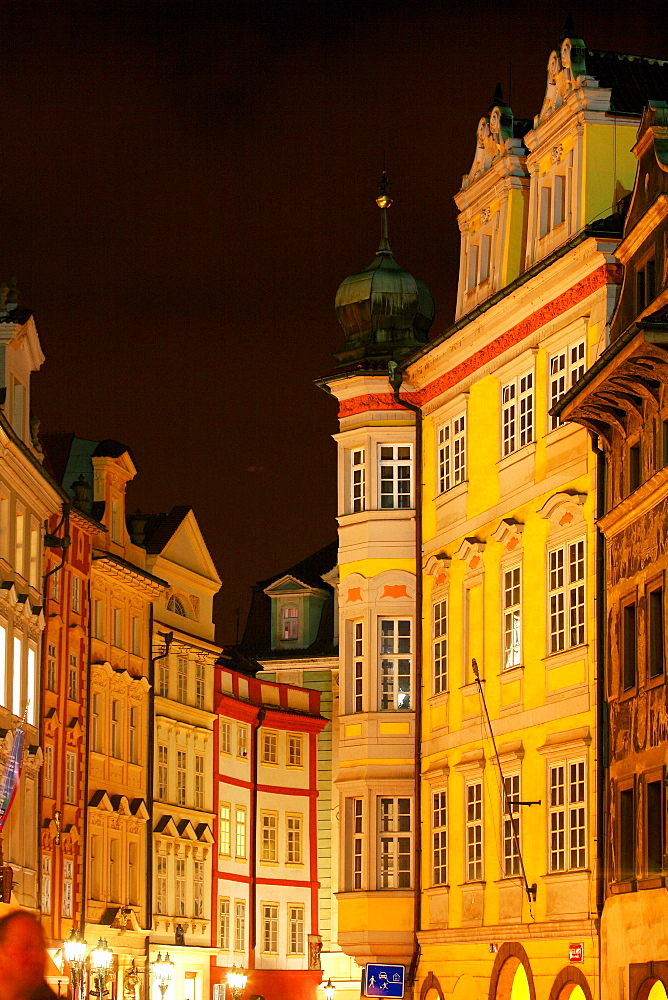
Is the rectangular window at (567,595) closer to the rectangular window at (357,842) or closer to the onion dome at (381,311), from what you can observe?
the rectangular window at (357,842)

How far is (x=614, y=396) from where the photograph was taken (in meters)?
26.5

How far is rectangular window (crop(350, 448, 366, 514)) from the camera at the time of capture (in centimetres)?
3812

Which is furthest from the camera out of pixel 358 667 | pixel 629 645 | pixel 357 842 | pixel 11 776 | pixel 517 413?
pixel 11 776

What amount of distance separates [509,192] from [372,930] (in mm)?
14383

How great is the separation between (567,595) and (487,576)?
3.90 meters

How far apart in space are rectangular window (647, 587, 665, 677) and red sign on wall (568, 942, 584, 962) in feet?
16.1

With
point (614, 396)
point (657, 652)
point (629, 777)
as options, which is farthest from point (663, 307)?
point (629, 777)

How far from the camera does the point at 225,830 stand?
65.6 m

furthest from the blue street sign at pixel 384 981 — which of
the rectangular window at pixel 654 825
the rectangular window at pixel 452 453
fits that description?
the rectangular window at pixel 654 825

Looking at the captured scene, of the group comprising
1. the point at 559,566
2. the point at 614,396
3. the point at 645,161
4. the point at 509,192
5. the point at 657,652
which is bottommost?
the point at 657,652

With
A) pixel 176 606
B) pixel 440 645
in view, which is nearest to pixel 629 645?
pixel 440 645

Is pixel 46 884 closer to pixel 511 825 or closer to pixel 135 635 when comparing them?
pixel 135 635

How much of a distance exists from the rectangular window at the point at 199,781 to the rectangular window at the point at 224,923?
377 centimetres

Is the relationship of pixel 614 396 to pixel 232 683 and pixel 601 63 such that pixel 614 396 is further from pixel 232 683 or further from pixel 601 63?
pixel 232 683
